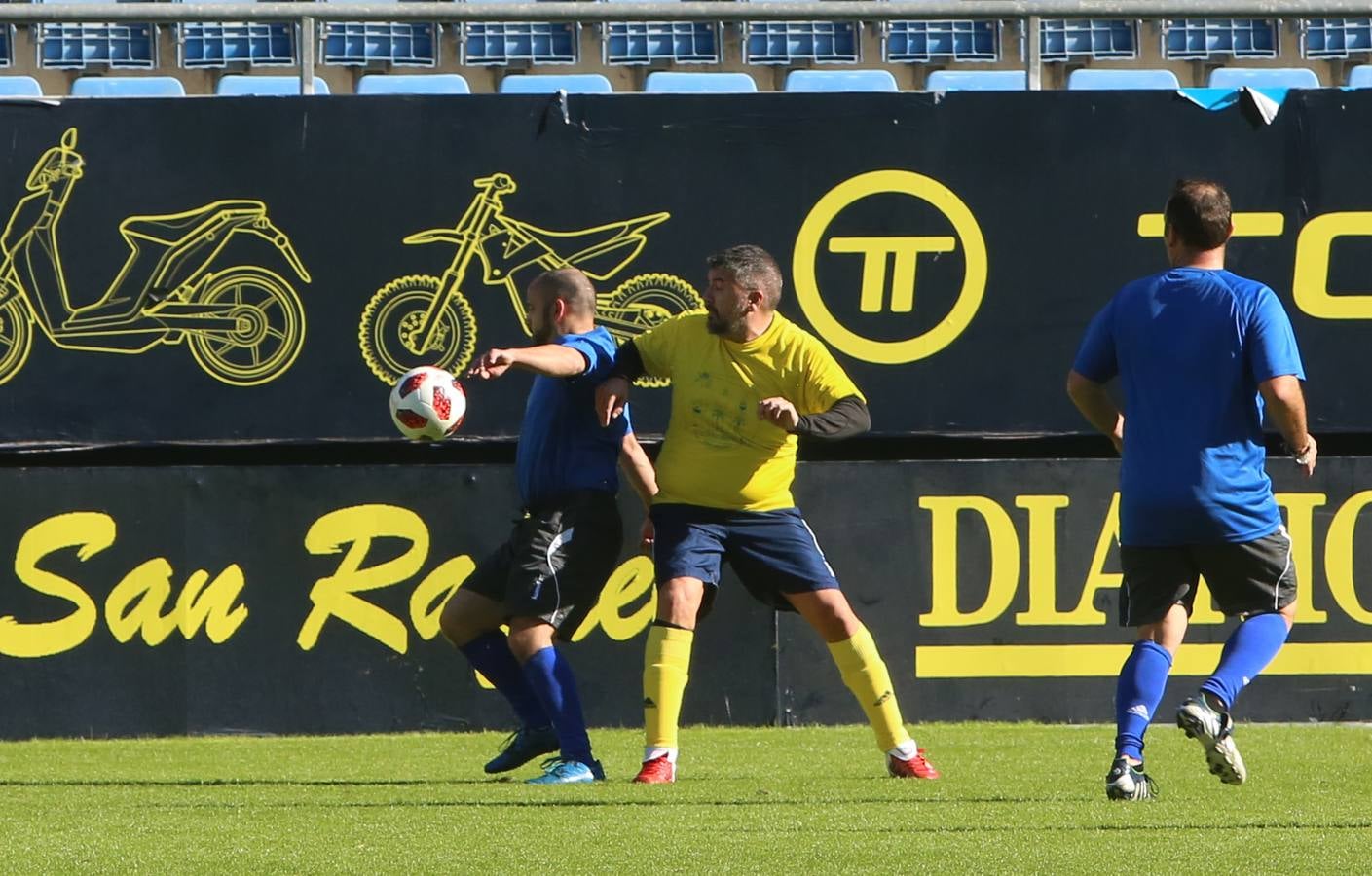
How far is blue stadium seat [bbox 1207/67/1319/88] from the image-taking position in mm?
9867

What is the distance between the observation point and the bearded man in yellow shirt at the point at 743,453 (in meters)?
6.73

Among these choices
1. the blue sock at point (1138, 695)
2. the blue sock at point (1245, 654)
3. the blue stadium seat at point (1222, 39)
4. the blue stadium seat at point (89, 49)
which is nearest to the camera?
the blue sock at point (1245, 654)

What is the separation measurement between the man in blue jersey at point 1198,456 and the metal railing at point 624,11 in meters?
2.90

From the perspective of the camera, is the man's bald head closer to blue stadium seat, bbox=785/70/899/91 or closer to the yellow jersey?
the yellow jersey

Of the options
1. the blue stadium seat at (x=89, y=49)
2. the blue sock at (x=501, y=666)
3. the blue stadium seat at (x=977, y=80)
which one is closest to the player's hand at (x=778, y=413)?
the blue sock at (x=501, y=666)

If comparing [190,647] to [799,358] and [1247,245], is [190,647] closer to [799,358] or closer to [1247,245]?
[799,358]

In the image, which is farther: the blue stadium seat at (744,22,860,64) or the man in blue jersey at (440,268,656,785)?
the blue stadium seat at (744,22,860,64)

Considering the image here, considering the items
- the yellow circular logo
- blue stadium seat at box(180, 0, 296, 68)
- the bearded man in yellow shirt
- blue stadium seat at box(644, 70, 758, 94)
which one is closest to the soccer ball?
the bearded man in yellow shirt

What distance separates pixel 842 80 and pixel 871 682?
4.18 meters

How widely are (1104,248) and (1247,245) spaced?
0.62 metres

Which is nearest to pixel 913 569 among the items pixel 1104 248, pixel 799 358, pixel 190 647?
pixel 1104 248

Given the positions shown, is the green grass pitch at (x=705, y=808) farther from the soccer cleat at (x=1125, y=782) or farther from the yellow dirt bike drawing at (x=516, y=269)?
the yellow dirt bike drawing at (x=516, y=269)

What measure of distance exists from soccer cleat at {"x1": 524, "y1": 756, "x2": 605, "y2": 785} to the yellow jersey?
918 millimetres

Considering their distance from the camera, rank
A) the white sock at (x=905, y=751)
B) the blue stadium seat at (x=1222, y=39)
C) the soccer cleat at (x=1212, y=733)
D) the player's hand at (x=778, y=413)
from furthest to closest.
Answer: the blue stadium seat at (x=1222, y=39)
the white sock at (x=905, y=751)
the player's hand at (x=778, y=413)
the soccer cleat at (x=1212, y=733)
